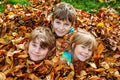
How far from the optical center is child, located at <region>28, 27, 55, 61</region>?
3.92 meters

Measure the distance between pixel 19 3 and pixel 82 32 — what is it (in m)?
2.40

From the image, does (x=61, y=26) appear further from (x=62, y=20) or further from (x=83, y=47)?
(x=83, y=47)

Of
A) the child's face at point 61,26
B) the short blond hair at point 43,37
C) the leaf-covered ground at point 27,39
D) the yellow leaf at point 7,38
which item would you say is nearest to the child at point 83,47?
the leaf-covered ground at point 27,39

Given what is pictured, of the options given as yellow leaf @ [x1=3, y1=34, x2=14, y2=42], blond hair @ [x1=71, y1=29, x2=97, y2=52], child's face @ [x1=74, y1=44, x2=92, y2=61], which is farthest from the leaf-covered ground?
blond hair @ [x1=71, y1=29, x2=97, y2=52]

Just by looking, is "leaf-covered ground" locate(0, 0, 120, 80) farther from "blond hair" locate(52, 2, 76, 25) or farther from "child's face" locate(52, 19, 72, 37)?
"blond hair" locate(52, 2, 76, 25)

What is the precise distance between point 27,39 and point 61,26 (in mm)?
534

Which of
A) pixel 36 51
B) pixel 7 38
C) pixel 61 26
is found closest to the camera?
pixel 36 51

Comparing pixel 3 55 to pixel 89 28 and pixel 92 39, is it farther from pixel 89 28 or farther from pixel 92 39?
pixel 89 28

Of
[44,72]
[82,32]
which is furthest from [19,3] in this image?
[44,72]

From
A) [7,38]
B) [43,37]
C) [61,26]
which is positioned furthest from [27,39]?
[43,37]

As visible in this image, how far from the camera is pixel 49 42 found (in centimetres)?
401

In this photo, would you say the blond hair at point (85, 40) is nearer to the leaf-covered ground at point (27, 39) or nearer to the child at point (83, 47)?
the child at point (83, 47)

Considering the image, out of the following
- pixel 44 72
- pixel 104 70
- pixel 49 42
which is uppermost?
pixel 49 42

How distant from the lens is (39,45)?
3914mm
